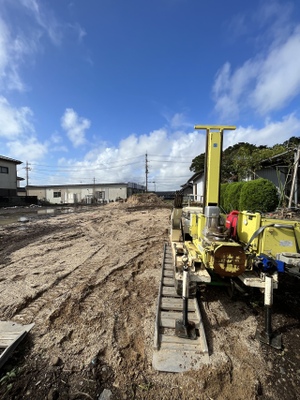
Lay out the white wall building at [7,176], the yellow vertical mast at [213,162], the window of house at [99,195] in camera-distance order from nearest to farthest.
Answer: the yellow vertical mast at [213,162]
the white wall building at [7,176]
the window of house at [99,195]

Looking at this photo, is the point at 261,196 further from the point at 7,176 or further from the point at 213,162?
the point at 7,176

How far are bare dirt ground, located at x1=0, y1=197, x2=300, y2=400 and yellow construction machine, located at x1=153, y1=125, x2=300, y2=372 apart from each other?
16 cm

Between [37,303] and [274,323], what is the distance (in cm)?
377

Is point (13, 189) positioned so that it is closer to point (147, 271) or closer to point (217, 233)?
point (147, 271)

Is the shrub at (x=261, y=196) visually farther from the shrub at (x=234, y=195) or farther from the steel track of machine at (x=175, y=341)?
the steel track of machine at (x=175, y=341)

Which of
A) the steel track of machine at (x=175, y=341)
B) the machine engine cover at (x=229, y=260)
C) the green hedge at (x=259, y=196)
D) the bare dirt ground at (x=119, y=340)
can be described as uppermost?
the green hedge at (x=259, y=196)

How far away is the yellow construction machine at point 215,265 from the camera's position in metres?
2.70

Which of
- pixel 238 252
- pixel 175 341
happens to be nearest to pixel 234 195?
pixel 238 252

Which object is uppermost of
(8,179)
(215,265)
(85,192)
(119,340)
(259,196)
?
(8,179)

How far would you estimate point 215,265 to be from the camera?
3.02 m

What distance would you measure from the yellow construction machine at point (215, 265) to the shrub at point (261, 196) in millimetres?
6519

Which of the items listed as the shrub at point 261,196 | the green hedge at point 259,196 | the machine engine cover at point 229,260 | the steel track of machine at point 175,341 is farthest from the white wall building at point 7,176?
the machine engine cover at point 229,260

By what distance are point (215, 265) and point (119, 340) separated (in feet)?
5.25

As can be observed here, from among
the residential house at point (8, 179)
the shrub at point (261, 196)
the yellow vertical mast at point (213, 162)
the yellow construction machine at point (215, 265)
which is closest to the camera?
the yellow construction machine at point (215, 265)
